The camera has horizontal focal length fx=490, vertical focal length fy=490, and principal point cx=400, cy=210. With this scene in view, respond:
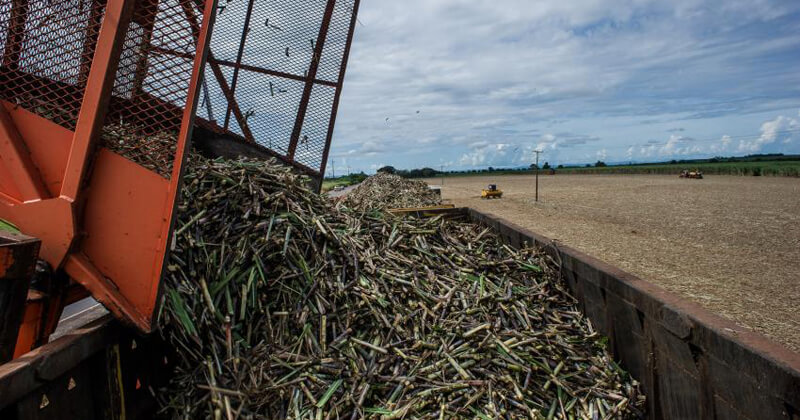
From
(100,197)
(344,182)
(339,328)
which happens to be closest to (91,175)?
(100,197)

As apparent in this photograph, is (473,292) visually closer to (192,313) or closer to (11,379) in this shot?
(192,313)

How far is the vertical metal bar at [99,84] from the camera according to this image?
7.82 ft

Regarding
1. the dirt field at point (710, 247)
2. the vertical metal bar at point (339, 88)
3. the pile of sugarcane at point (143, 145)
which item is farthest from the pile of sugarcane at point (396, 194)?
the pile of sugarcane at point (143, 145)

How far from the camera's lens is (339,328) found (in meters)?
3.08

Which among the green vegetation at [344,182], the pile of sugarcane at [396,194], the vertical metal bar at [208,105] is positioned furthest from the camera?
the green vegetation at [344,182]

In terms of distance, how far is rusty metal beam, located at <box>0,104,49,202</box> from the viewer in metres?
2.41

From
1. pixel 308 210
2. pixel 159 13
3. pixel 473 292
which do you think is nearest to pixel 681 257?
pixel 473 292

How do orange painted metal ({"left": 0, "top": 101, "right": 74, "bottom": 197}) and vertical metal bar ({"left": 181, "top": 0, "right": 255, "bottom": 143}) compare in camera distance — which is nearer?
orange painted metal ({"left": 0, "top": 101, "right": 74, "bottom": 197})

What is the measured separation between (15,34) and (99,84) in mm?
714

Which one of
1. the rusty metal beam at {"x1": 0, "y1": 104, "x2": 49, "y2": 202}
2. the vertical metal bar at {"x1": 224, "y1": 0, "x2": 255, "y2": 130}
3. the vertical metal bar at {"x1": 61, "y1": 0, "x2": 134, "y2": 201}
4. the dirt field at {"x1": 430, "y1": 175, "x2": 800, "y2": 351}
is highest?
the vertical metal bar at {"x1": 224, "y1": 0, "x2": 255, "y2": 130}

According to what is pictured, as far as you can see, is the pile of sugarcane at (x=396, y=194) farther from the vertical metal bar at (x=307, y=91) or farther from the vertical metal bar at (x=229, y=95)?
the vertical metal bar at (x=229, y=95)

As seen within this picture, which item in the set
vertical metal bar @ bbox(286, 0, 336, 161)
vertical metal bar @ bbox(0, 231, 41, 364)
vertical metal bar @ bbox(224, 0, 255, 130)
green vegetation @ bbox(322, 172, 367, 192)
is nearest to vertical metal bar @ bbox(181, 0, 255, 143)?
vertical metal bar @ bbox(224, 0, 255, 130)

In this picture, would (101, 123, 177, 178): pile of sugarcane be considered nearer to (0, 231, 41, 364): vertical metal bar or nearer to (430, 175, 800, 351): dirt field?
(0, 231, 41, 364): vertical metal bar

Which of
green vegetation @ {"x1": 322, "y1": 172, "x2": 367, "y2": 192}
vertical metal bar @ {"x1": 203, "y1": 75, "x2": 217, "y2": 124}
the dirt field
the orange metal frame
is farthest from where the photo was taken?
green vegetation @ {"x1": 322, "y1": 172, "x2": 367, "y2": 192}
